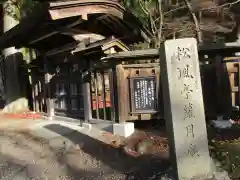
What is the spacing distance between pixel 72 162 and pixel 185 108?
288cm

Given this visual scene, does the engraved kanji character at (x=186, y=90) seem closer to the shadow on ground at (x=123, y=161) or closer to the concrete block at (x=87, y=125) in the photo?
the shadow on ground at (x=123, y=161)

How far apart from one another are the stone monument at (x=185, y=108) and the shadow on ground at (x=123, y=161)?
74cm

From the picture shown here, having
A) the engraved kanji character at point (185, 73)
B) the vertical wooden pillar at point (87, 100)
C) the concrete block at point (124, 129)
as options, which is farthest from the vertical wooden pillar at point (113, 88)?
the engraved kanji character at point (185, 73)

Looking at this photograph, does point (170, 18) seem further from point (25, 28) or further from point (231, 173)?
point (231, 173)

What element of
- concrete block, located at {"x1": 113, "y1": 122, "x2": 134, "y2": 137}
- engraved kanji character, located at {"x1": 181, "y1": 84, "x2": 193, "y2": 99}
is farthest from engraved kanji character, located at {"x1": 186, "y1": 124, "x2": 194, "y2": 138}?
concrete block, located at {"x1": 113, "y1": 122, "x2": 134, "y2": 137}

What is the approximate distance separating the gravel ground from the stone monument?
2.39ft

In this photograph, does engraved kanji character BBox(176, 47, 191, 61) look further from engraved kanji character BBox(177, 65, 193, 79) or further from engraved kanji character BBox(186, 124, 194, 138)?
engraved kanji character BBox(186, 124, 194, 138)

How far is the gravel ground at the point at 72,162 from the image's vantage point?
6.43 meters

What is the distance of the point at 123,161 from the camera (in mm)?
7062

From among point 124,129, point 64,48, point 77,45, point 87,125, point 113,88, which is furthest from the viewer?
point 64,48

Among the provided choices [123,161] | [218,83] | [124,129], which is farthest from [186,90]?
[218,83]

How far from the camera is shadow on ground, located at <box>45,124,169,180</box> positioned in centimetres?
629

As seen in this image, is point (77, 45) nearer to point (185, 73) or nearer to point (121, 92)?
point (121, 92)

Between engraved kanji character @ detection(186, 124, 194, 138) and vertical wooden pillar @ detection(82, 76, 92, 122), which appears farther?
vertical wooden pillar @ detection(82, 76, 92, 122)
